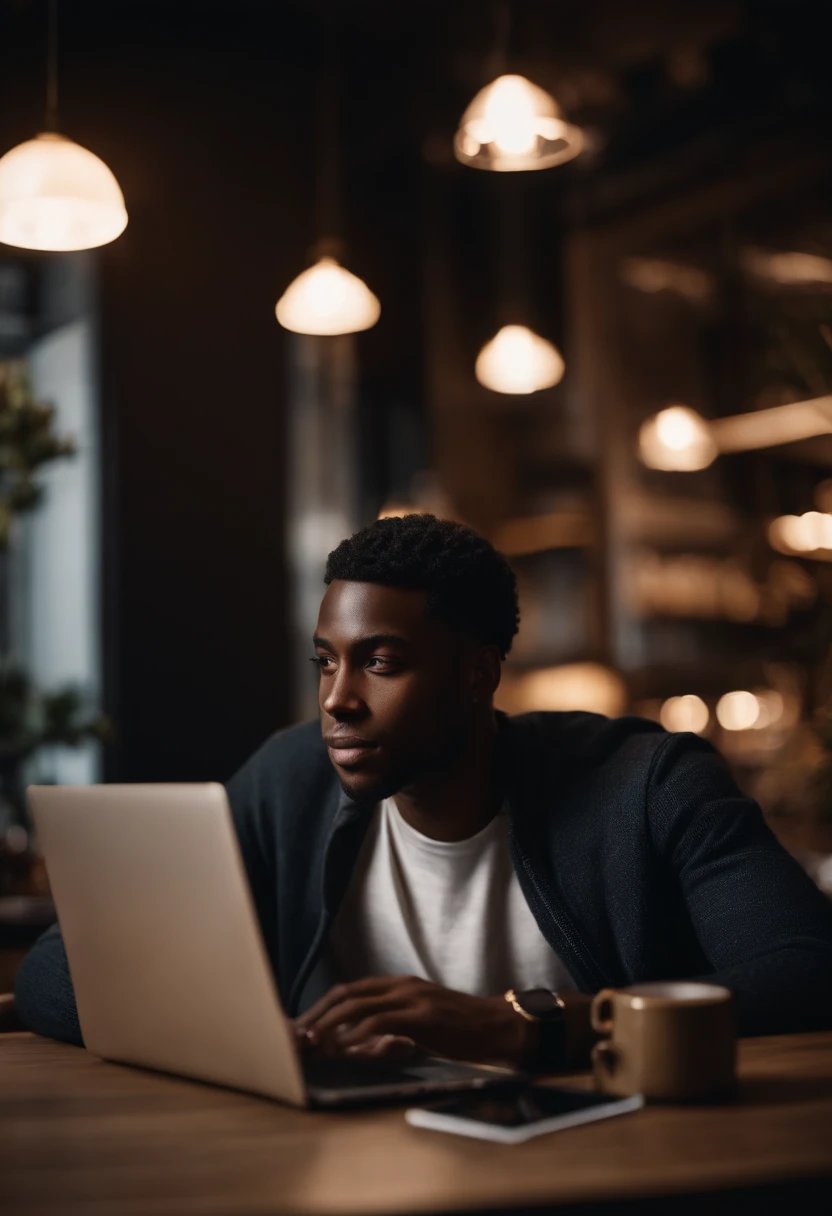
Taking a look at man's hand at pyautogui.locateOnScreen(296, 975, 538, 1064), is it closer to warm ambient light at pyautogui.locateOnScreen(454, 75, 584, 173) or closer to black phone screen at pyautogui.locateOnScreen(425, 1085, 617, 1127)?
black phone screen at pyautogui.locateOnScreen(425, 1085, 617, 1127)

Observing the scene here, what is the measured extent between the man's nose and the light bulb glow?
4560 millimetres

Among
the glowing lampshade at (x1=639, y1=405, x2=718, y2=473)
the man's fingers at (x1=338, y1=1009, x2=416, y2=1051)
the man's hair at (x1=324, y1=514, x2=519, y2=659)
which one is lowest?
the man's fingers at (x1=338, y1=1009, x2=416, y2=1051)

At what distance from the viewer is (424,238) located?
6414 millimetres

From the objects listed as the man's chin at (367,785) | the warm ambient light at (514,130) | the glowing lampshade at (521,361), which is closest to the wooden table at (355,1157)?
the man's chin at (367,785)

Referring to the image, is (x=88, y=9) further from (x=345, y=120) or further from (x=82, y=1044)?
(x=82, y=1044)

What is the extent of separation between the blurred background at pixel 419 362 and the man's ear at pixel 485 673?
1219 millimetres

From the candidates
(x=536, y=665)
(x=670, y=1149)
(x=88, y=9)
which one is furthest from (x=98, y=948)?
(x=536, y=665)

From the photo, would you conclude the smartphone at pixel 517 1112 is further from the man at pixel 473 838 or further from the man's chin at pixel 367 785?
the man's chin at pixel 367 785

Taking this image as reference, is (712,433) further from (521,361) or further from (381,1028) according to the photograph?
(381,1028)

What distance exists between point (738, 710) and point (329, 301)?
10.2 ft

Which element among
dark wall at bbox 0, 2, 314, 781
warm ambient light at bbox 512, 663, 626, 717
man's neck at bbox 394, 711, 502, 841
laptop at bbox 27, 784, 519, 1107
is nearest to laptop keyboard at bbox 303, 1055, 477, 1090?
laptop at bbox 27, 784, 519, 1107

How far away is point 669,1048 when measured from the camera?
1193mm

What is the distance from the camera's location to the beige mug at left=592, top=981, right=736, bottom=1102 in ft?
3.90

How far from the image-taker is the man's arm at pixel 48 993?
1562 millimetres
